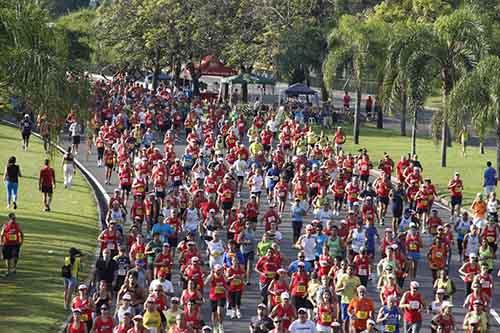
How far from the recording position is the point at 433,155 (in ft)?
135

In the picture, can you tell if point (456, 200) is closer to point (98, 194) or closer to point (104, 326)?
point (98, 194)

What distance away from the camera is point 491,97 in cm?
3259

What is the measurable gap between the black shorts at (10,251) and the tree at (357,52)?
2655cm

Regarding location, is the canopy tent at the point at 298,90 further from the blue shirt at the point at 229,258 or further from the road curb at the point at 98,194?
the blue shirt at the point at 229,258

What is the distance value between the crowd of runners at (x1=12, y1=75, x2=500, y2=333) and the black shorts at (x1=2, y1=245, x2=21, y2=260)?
135 cm

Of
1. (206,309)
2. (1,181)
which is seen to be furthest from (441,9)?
(206,309)

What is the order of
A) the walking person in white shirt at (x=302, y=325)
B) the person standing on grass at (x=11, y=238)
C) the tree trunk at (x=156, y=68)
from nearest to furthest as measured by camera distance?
the walking person in white shirt at (x=302, y=325), the person standing on grass at (x=11, y=238), the tree trunk at (x=156, y=68)

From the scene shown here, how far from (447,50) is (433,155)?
489cm

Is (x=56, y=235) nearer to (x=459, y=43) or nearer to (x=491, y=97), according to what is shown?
(x=491, y=97)

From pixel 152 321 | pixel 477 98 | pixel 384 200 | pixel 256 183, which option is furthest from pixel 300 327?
pixel 477 98

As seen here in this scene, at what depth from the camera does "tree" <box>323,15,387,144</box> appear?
45.7 meters

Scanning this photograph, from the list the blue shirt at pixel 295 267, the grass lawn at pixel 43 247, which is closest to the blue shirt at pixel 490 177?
the grass lawn at pixel 43 247

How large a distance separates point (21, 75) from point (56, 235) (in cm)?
490

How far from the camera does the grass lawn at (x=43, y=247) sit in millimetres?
17656
